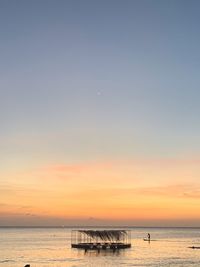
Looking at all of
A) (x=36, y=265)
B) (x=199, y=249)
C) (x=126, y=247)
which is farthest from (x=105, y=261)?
(x=199, y=249)

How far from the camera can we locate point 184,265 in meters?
69.8

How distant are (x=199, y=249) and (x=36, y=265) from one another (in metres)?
53.4

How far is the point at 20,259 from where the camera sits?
3214 inches

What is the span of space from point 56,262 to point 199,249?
4782 centimetres

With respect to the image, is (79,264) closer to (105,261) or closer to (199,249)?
(105,261)

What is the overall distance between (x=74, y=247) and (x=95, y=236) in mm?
6051

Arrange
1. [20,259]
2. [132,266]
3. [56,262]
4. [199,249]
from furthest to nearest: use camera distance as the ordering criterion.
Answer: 1. [199,249]
2. [20,259]
3. [56,262]
4. [132,266]

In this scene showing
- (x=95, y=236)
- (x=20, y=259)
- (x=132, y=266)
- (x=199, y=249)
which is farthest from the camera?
(x=199, y=249)

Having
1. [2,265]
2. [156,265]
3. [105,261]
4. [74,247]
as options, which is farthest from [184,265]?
[74,247]

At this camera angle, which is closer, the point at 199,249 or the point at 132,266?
the point at 132,266

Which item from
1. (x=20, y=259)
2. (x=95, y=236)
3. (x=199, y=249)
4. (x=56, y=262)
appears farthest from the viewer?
(x=199, y=249)

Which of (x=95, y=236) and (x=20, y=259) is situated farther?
(x=95, y=236)

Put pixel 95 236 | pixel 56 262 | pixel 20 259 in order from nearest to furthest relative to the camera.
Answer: pixel 56 262
pixel 20 259
pixel 95 236

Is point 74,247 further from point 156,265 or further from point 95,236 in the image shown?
point 156,265
